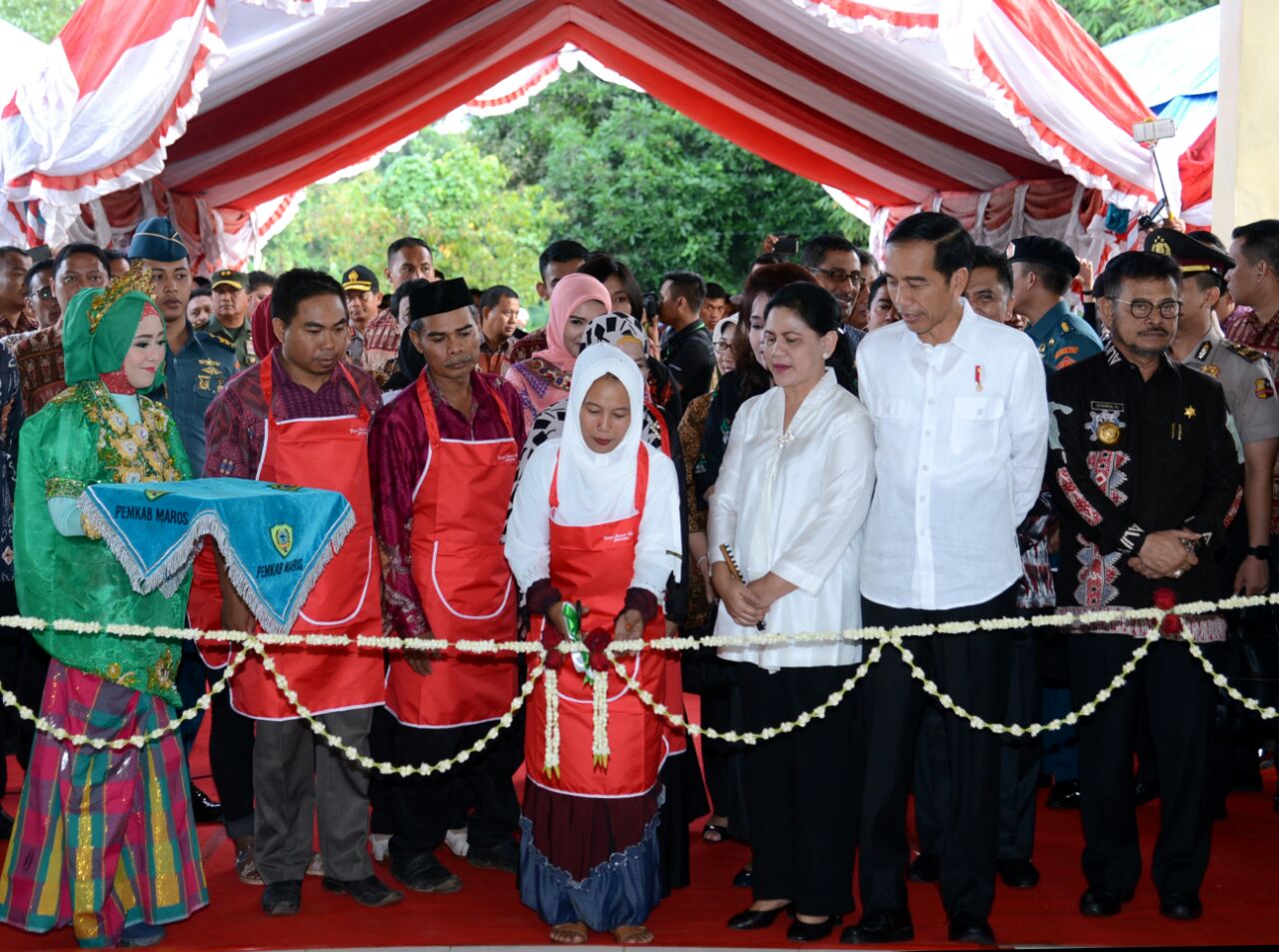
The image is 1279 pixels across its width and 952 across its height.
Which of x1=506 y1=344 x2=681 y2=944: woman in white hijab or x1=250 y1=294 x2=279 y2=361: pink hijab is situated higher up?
x1=250 y1=294 x2=279 y2=361: pink hijab

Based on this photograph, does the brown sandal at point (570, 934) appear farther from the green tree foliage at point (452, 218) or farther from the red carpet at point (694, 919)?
the green tree foliage at point (452, 218)

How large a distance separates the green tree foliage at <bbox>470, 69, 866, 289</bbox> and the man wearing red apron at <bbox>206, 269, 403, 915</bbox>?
14.6 metres

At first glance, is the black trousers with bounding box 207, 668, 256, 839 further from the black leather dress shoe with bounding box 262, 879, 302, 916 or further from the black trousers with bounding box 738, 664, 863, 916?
the black trousers with bounding box 738, 664, 863, 916

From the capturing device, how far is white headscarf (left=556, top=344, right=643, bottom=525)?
373 centimetres

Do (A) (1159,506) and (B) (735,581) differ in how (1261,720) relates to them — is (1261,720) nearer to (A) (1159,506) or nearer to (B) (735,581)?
(A) (1159,506)

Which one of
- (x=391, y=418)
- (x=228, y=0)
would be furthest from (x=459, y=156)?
(x=391, y=418)

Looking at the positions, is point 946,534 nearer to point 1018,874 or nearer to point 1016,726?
point 1016,726

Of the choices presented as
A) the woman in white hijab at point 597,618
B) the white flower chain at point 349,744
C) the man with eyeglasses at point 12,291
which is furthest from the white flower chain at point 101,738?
the man with eyeglasses at point 12,291

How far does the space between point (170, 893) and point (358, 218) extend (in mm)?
17557

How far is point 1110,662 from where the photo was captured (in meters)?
3.88

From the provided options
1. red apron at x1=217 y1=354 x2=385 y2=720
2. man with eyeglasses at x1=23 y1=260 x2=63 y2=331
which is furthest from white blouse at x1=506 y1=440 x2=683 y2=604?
man with eyeglasses at x1=23 y1=260 x2=63 y2=331

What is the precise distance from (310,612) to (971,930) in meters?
2.00

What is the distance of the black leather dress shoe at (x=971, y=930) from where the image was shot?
3688 mm

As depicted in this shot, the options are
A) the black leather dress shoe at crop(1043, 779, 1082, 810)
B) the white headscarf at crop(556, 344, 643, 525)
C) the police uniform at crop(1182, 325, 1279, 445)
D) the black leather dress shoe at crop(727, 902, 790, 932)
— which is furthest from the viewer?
the black leather dress shoe at crop(1043, 779, 1082, 810)
